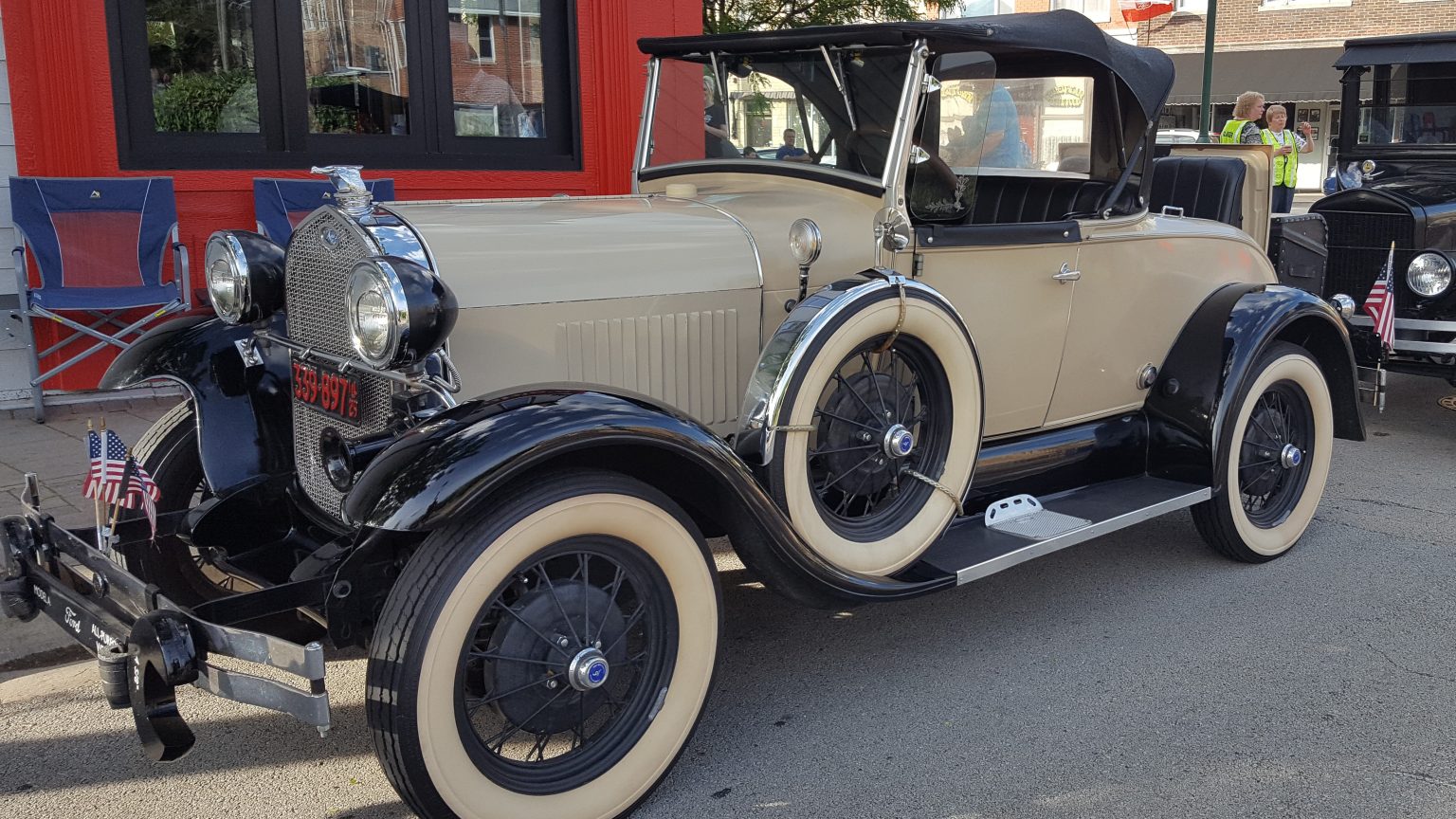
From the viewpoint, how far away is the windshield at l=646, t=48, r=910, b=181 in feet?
11.6

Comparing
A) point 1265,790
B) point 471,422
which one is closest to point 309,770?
point 471,422

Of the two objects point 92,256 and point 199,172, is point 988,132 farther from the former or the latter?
point 92,256

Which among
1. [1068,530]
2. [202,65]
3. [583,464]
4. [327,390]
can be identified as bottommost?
[1068,530]

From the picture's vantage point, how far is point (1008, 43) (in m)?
3.53

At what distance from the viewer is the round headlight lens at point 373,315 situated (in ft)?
8.57

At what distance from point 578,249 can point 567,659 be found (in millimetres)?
1109

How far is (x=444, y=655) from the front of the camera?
7.77 ft

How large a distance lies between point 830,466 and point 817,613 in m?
0.83

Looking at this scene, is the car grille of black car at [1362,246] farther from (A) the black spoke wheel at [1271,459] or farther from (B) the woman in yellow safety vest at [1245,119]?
(B) the woman in yellow safety vest at [1245,119]

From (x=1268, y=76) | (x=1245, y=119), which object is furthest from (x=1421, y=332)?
(x=1268, y=76)

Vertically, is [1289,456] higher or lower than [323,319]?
lower

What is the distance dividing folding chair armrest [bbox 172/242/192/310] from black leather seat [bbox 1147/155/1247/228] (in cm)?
472

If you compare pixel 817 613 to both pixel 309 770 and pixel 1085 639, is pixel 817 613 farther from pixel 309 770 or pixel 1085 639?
pixel 309 770

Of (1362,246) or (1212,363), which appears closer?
(1212,363)
